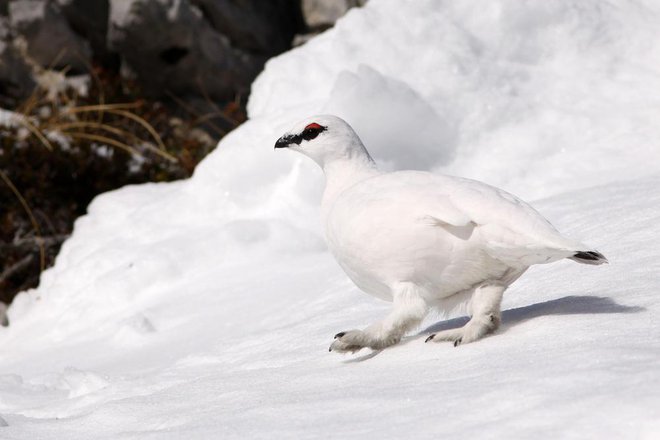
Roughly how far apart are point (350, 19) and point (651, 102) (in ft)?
5.68

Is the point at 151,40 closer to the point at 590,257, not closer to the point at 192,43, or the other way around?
the point at 192,43

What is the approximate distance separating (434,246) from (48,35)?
617cm

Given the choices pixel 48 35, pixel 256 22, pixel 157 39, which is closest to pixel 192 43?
pixel 157 39

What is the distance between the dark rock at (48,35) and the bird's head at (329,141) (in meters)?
5.20

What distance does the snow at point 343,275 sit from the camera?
2.21m

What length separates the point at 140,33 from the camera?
8.02 m

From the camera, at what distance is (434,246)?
2.53 meters

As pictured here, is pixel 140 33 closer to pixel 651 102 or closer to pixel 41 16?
pixel 41 16

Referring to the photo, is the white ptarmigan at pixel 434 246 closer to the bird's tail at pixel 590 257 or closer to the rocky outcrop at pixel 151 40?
the bird's tail at pixel 590 257

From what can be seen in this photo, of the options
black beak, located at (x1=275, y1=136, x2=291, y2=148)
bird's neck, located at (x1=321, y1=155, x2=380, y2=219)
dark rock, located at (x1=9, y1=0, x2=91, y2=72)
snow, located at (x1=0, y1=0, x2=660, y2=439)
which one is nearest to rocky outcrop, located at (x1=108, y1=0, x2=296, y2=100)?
dark rock, located at (x1=9, y1=0, x2=91, y2=72)

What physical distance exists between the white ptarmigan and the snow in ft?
0.28

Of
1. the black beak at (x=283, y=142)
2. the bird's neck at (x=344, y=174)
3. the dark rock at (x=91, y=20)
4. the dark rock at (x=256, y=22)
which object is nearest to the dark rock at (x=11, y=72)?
the dark rock at (x=91, y=20)

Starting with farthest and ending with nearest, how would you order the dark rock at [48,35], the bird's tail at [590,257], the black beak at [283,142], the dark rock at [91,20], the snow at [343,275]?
the dark rock at [91,20] < the dark rock at [48,35] < the black beak at [283,142] < the bird's tail at [590,257] < the snow at [343,275]

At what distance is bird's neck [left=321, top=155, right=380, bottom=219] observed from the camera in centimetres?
300
